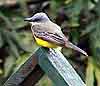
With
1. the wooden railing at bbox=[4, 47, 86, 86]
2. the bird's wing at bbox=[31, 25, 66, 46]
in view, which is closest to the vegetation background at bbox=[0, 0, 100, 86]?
the bird's wing at bbox=[31, 25, 66, 46]

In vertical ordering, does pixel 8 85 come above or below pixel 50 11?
above

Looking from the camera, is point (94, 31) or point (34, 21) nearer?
point (34, 21)

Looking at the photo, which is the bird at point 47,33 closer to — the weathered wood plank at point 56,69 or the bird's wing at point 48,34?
the bird's wing at point 48,34

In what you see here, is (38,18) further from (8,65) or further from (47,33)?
(8,65)

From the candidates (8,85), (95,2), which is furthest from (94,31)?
(8,85)

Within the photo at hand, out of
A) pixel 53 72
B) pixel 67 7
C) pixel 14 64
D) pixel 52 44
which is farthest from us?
pixel 67 7

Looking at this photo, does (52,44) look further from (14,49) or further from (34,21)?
(14,49)

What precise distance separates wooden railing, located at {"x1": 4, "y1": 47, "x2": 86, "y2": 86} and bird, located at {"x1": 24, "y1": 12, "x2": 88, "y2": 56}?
30cm

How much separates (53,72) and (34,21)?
0.62m

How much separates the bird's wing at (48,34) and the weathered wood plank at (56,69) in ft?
1.20

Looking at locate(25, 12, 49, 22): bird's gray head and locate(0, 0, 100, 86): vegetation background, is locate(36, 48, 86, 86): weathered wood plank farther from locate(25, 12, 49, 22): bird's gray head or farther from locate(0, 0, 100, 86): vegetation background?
locate(0, 0, 100, 86): vegetation background

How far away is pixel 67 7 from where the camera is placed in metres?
4.53

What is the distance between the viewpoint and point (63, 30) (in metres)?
4.34

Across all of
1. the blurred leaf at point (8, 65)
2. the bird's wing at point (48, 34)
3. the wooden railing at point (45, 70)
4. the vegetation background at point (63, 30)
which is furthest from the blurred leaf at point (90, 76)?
the wooden railing at point (45, 70)
